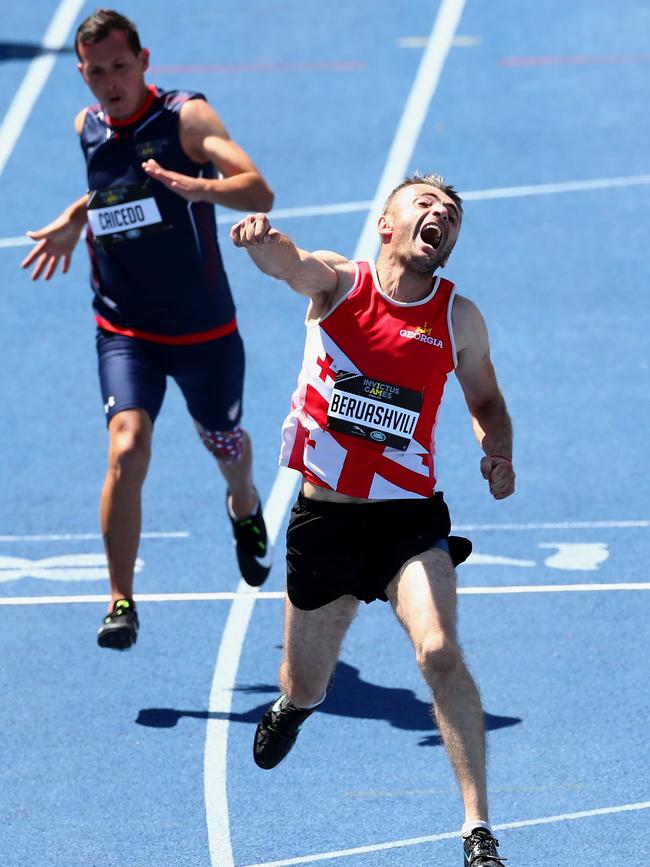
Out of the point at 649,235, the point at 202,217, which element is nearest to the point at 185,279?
the point at 202,217

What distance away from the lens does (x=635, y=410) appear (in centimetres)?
920

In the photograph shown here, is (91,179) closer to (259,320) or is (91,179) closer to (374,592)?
(374,592)

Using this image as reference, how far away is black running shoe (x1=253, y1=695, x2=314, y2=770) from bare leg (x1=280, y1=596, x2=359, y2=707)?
14 centimetres

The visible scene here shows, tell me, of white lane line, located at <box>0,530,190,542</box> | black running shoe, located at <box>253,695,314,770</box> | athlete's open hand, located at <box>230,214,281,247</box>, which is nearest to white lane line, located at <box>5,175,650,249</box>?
white lane line, located at <box>0,530,190,542</box>

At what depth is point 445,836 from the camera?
229 inches

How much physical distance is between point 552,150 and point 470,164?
2.17ft

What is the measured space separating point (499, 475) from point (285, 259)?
0.99 metres

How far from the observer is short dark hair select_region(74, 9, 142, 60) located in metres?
6.83

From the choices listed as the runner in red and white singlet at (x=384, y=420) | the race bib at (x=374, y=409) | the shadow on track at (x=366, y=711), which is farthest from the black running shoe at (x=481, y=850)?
the shadow on track at (x=366, y=711)

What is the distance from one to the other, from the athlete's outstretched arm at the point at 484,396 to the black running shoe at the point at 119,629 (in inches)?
73.6

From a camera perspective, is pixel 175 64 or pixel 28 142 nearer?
pixel 28 142

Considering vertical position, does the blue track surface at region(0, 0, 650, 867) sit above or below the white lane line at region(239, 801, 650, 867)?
above

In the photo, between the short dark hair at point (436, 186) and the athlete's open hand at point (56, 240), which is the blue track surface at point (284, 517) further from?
the short dark hair at point (436, 186)

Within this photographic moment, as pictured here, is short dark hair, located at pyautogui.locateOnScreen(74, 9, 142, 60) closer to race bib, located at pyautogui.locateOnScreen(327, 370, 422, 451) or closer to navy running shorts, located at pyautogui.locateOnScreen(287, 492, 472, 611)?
race bib, located at pyautogui.locateOnScreen(327, 370, 422, 451)
